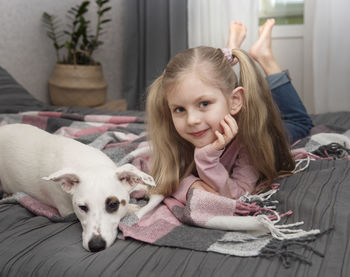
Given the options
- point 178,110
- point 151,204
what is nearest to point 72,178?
point 151,204

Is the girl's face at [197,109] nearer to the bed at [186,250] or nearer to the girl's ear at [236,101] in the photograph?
the girl's ear at [236,101]

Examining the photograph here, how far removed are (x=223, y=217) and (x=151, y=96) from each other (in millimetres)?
513

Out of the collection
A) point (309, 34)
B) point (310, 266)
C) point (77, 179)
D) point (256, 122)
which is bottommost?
point (310, 266)

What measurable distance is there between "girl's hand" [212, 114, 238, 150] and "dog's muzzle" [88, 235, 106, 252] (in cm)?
43

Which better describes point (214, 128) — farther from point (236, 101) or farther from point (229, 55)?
point (229, 55)

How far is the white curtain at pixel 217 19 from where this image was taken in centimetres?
307

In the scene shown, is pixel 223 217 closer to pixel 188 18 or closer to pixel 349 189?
pixel 349 189

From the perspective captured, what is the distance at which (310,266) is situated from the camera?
92 cm

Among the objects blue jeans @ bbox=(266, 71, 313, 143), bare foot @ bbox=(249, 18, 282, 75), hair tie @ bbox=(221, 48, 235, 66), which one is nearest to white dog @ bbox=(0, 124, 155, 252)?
hair tie @ bbox=(221, 48, 235, 66)

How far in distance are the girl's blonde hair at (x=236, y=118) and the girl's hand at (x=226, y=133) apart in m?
0.10

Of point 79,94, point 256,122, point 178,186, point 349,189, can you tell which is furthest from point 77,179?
point 79,94

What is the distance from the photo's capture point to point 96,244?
1.05m

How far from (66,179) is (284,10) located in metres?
Result: 2.60

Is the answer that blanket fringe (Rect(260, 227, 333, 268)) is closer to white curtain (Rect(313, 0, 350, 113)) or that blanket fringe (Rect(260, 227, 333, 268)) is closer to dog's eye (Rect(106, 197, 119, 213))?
dog's eye (Rect(106, 197, 119, 213))
